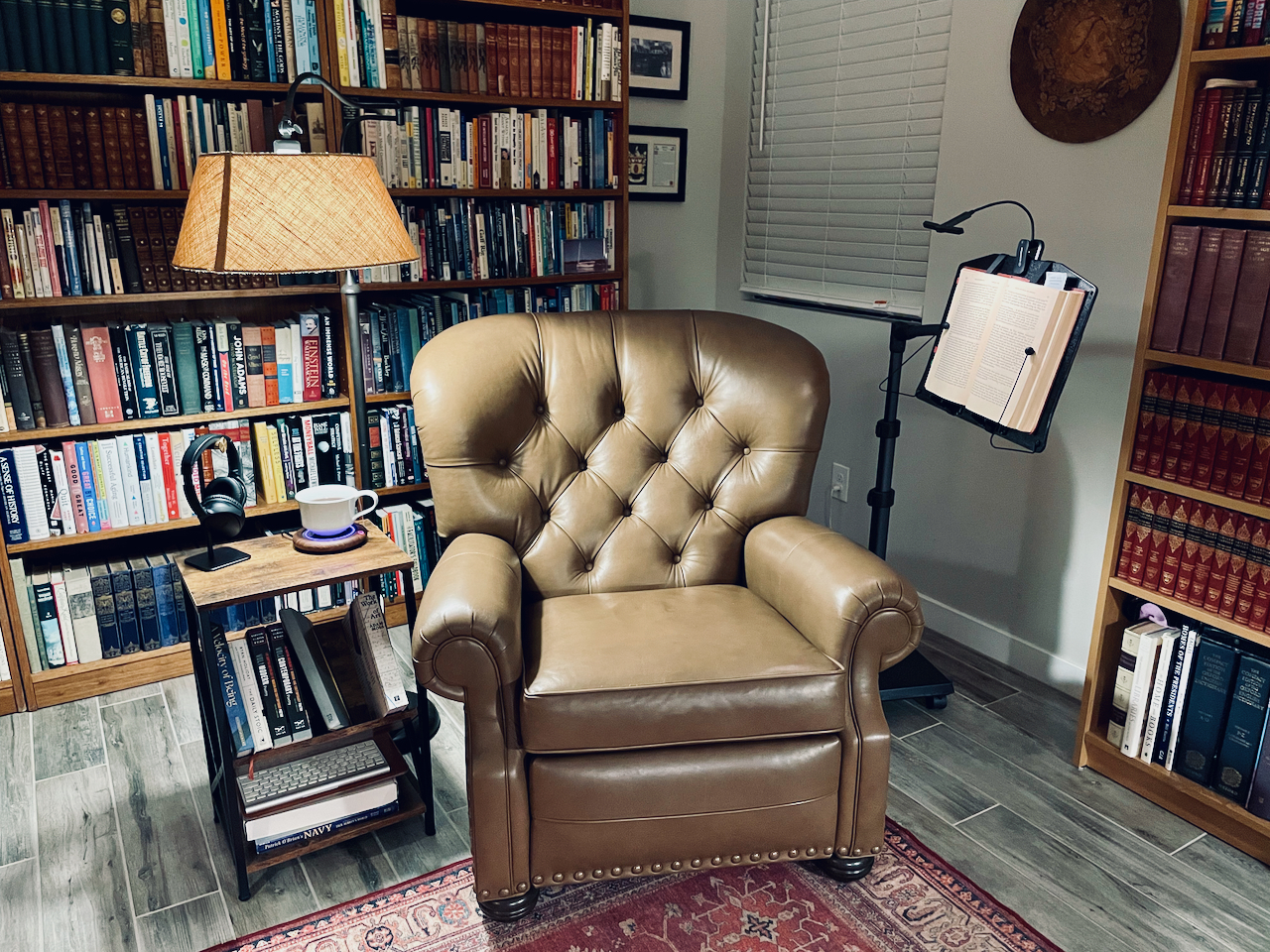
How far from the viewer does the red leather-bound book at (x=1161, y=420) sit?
1992mm

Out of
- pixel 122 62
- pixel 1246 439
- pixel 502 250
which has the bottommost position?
pixel 1246 439

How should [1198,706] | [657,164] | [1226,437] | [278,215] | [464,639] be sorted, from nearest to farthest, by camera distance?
[464,639], [278,215], [1226,437], [1198,706], [657,164]

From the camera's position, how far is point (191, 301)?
2695 mm

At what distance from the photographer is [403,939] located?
172 centimetres

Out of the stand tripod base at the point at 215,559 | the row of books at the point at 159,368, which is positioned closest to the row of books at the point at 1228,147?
the stand tripod base at the point at 215,559

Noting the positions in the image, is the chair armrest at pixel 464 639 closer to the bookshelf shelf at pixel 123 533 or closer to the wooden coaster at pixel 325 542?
the wooden coaster at pixel 325 542

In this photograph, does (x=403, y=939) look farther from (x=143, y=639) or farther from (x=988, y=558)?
(x=988, y=558)

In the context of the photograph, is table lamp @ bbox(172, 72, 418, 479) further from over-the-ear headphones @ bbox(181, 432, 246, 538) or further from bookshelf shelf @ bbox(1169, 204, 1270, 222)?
bookshelf shelf @ bbox(1169, 204, 1270, 222)

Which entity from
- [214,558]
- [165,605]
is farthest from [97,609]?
[214,558]

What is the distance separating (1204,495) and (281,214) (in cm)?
186

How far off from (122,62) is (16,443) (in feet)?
3.17

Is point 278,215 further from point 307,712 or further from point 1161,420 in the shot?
point 1161,420

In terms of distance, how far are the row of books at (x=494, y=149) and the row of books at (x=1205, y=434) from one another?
1.72 m

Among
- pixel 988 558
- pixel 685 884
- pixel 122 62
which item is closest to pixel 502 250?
pixel 122 62
